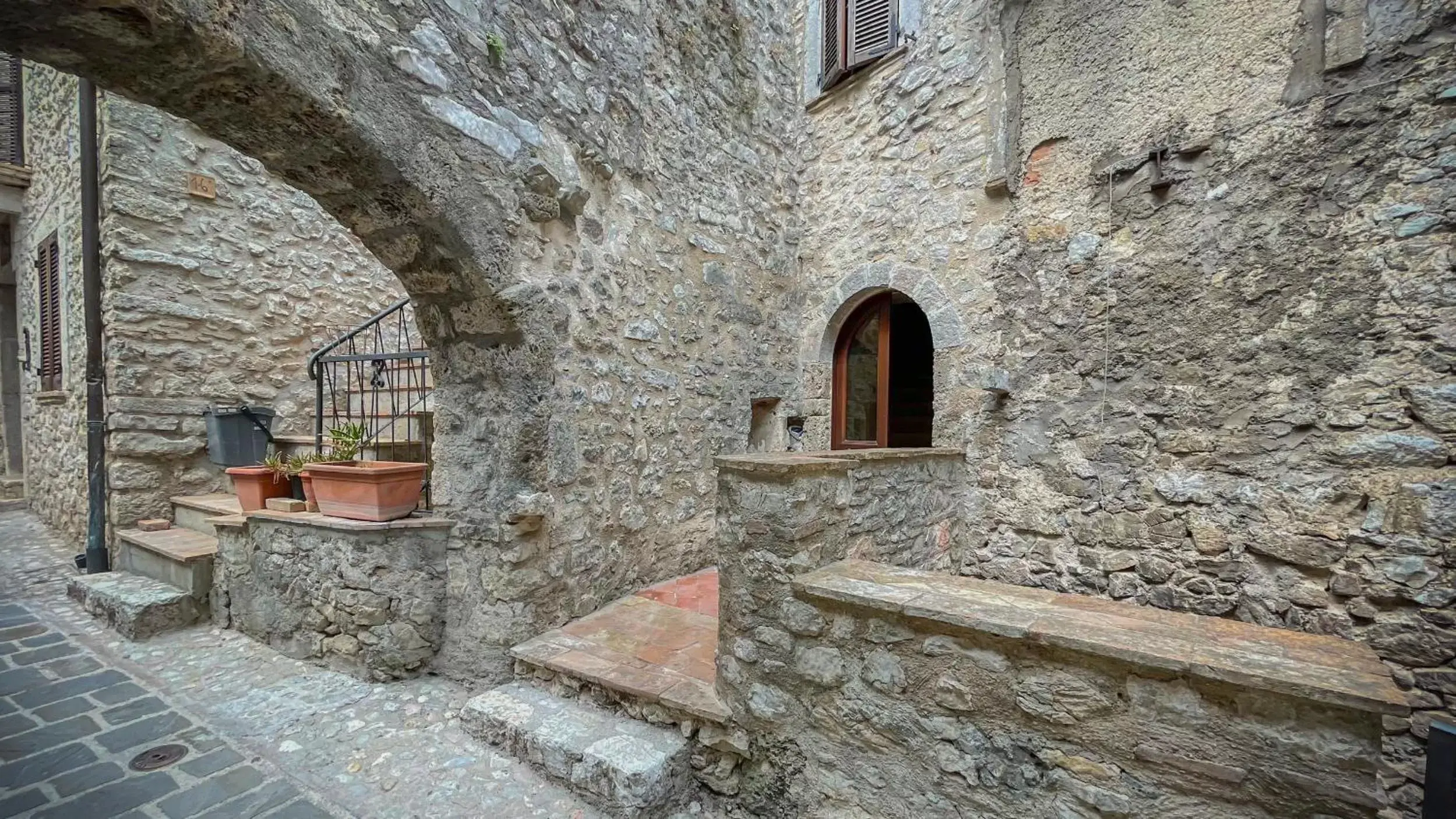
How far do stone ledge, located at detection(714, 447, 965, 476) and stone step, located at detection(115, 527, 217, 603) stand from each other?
3.29 meters

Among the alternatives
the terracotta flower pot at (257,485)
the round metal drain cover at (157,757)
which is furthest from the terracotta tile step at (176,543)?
the round metal drain cover at (157,757)

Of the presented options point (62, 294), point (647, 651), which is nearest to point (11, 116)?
point (62, 294)

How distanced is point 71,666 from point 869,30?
6.05 m

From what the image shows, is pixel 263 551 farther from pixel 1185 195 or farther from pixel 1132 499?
pixel 1185 195

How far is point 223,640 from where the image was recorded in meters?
3.14

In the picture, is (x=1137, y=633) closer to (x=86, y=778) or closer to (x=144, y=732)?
(x=86, y=778)

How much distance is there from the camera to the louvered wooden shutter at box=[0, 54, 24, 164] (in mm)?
5594

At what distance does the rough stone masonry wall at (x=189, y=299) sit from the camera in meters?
3.73

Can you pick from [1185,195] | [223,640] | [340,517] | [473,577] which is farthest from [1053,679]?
[223,640]

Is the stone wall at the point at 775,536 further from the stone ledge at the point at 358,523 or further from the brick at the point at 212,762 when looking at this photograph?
the brick at the point at 212,762

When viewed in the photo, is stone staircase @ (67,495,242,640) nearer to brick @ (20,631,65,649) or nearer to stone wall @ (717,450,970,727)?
brick @ (20,631,65,649)

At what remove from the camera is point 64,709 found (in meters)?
2.46

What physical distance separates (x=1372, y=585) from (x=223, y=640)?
18.1 ft

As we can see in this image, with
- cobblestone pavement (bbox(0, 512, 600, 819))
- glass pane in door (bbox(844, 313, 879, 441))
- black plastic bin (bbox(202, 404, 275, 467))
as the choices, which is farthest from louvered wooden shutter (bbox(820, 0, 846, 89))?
black plastic bin (bbox(202, 404, 275, 467))
